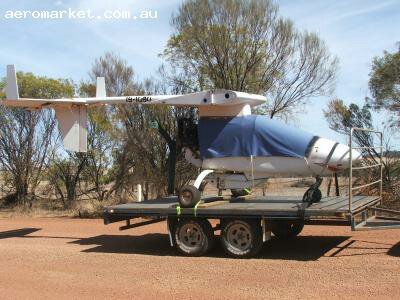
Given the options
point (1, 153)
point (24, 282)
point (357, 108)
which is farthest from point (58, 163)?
point (24, 282)

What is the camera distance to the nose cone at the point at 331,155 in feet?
34.1

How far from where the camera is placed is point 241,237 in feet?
33.4

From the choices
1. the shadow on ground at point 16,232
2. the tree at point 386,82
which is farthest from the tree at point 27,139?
the tree at point 386,82

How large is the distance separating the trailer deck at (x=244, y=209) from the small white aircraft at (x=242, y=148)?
276 mm

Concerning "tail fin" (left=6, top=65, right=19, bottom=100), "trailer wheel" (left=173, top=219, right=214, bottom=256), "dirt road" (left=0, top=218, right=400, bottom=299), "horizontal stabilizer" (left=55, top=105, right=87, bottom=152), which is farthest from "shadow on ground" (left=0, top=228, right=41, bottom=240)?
"trailer wheel" (left=173, top=219, right=214, bottom=256)

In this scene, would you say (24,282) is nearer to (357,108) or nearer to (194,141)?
(194,141)

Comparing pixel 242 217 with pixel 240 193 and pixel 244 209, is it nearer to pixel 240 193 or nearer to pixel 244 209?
pixel 244 209

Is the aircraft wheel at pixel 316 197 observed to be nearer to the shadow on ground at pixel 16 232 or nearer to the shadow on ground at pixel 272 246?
the shadow on ground at pixel 272 246

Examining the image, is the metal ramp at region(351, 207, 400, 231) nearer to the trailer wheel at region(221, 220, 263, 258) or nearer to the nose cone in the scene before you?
the nose cone

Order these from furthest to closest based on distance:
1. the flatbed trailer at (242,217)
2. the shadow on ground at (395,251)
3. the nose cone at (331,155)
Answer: the nose cone at (331,155)
the shadow on ground at (395,251)
the flatbed trailer at (242,217)

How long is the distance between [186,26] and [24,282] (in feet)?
40.5

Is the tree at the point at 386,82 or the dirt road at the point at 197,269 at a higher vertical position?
the tree at the point at 386,82

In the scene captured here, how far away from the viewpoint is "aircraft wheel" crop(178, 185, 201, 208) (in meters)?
10.5

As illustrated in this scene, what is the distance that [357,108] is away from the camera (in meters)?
20.4
